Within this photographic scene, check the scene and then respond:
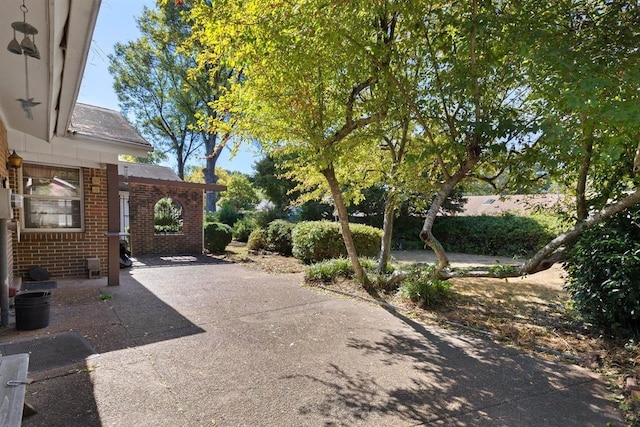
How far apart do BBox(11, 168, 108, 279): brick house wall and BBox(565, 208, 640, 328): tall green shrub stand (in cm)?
894

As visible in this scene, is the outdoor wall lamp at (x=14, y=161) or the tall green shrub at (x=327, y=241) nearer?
the outdoor wall lamp at (x=14, y=161)

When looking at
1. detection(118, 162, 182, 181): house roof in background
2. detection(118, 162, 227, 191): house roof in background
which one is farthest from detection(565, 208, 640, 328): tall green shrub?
detection(118, 162, 182, 181): house roof in background

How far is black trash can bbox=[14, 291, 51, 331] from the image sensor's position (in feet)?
13.9

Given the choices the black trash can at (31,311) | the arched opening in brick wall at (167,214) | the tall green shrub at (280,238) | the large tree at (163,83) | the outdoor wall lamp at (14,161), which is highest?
the large tree at (163,83)

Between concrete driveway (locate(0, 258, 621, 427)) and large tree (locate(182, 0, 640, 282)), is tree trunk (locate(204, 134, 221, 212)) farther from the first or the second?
concrete driveway (locate(0, 258, 621, 427))

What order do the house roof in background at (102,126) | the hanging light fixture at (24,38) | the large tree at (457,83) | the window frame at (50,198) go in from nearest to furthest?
the hanging light fixture at (24,38) → the large tree at (457,83) → the house roof in background at (102,126) → the window frame at (50,198)

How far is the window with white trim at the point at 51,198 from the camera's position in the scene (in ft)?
22.6

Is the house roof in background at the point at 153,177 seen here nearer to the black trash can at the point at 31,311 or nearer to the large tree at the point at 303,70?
the large tree at the point at 303,70

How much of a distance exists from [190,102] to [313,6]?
68.2 feet

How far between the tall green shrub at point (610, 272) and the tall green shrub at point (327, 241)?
6459 millimetres

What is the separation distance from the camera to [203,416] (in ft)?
8.64

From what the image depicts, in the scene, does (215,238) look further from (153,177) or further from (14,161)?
(14,161)

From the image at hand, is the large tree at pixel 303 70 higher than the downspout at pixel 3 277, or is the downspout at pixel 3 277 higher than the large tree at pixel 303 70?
the large tree at pixel 303 70

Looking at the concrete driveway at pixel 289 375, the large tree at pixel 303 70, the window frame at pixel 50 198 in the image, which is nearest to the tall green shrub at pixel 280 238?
the large tree at pixel 303 70
